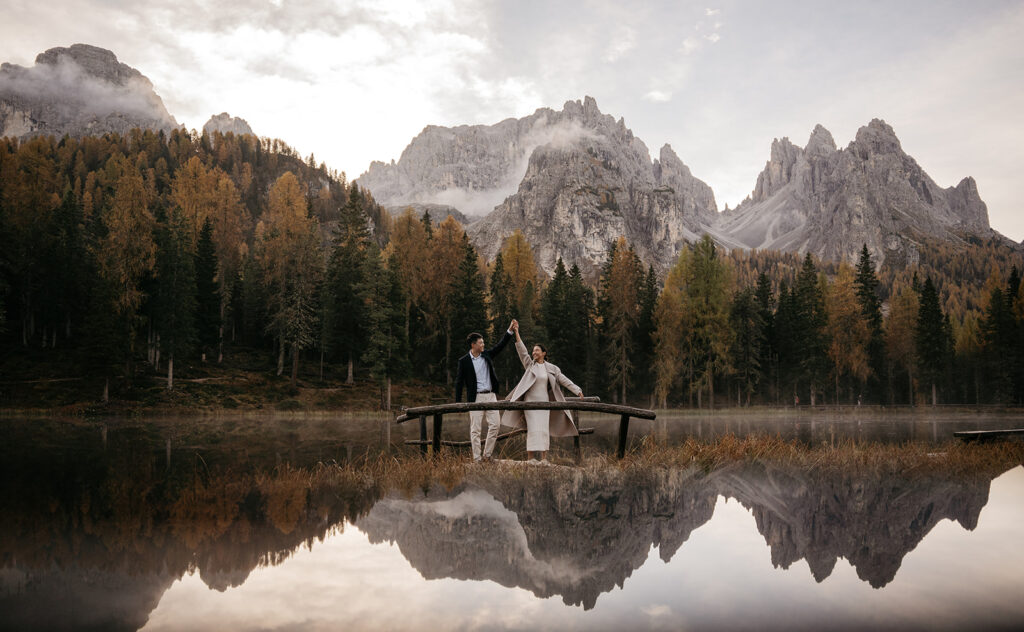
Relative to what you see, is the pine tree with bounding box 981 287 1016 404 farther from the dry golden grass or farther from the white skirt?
the white skirt

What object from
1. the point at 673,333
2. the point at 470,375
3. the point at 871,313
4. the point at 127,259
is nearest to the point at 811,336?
the point at 871,313

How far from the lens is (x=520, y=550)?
7.10 metres

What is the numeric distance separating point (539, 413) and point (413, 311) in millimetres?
47660

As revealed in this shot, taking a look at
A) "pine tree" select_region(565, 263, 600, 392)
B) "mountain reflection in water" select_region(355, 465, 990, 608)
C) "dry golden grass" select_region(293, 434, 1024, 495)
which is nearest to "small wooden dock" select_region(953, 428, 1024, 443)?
"dry golden grass" select_region(293, 434, 1024, 495)

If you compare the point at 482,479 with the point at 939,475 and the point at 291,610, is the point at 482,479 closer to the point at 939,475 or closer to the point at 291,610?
the point at 291,610

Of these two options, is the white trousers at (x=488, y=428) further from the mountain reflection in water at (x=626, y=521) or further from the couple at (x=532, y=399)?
the mountain reflection in water at (x=626, y=521)

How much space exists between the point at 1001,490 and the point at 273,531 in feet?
40.1

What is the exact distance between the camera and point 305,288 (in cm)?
5222

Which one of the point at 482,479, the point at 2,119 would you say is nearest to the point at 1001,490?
the point at 482,479

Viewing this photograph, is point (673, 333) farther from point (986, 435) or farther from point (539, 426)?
point (539, 426)

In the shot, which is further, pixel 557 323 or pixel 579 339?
pixel 579 339

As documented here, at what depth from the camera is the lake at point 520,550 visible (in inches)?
→ 211

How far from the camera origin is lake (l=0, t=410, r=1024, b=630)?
536cm

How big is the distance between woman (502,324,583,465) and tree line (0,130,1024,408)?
36412mm
